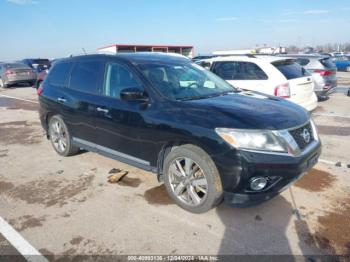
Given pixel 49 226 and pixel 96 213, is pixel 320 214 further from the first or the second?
pixel 49 226

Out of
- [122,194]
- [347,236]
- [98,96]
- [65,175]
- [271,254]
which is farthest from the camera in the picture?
[65,175]

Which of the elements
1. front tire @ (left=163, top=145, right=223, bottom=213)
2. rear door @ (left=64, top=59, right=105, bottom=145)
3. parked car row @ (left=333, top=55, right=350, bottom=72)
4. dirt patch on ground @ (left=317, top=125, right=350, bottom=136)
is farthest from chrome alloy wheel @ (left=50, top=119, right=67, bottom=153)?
parked car row @ (left=333, top=55, right=350, bottom=72)

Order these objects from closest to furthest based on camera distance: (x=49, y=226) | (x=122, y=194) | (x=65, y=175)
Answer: (x=49, y=226), (x=122, y=194), (x=65, y=175)

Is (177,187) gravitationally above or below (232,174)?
below

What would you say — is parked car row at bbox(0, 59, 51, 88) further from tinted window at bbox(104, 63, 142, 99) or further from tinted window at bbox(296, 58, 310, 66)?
tinted window at bbox(104, 63, 142, 99)

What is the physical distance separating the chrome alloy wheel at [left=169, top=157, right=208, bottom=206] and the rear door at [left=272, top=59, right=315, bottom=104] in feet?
14.2

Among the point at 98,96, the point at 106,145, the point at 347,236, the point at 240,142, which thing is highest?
the point at 98,96

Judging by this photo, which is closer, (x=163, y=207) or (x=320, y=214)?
A: (x=320, y=214)

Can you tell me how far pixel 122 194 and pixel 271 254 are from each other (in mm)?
2098

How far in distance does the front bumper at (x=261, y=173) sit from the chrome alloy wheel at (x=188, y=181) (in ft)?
1.09

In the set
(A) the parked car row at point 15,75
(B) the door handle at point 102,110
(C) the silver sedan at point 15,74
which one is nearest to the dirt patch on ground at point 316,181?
(B) the door handle at point 102,110

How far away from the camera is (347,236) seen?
3.21 meters

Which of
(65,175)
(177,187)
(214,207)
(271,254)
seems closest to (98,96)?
(65,175)

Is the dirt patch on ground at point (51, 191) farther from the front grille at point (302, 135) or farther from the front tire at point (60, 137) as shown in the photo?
the front grille at point (302, 135)
